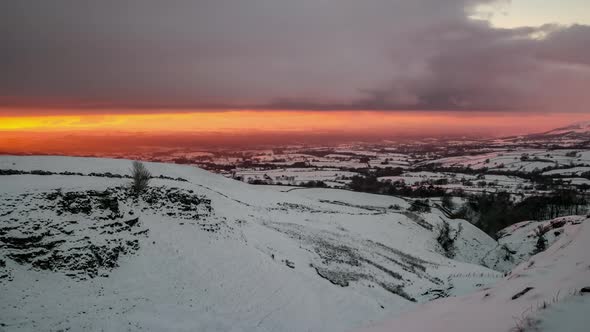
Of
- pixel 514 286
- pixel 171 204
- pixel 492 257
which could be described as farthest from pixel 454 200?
pixel 514 286

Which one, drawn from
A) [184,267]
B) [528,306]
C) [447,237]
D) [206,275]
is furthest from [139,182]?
[447,237]

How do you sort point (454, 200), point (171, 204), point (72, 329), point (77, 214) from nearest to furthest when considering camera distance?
point (72, 329) → point (77, 214) → point (171, 204) → point (454, 200)

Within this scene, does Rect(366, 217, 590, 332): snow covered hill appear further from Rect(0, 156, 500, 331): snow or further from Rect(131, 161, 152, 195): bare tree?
Rect(131, 161, 152, 195): bare tree

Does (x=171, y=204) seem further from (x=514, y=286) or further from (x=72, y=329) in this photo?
(x=514, y=286)

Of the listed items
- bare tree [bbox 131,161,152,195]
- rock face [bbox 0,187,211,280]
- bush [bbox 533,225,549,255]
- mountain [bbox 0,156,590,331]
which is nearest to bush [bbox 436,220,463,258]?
bush [bbox 533,225,549,255]

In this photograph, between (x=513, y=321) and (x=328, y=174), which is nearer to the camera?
(x=513, y=321)

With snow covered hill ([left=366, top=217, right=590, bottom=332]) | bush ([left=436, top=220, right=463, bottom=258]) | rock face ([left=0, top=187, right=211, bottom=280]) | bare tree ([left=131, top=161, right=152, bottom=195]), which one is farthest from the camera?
bush ([left=436, top=220, right=463, bottom=258])

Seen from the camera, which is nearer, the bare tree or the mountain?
the mountain
